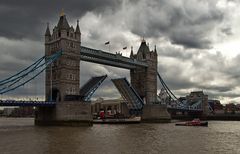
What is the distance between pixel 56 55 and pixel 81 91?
10.3 meters

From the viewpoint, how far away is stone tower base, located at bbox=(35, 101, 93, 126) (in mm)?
60438

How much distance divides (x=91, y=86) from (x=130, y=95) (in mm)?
16558

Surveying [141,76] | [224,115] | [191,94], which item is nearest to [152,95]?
[141,76]

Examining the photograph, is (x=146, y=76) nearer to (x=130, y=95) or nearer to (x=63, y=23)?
(x=130, y=95)

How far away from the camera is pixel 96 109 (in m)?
158

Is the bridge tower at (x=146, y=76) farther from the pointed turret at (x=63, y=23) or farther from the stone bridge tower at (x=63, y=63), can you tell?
the pointed turret at (x=63, y=23)

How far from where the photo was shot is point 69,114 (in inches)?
2382

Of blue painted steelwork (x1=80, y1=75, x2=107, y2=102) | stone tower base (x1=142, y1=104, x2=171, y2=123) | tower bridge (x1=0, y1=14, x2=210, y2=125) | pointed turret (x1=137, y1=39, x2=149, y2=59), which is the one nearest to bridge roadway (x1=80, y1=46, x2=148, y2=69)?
Result: tower bridge (x1=0, y1=14, x2=210, y2=125)

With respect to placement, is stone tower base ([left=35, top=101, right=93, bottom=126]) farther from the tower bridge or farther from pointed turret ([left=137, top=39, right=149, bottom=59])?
pointed turret ([left=137, top=39, right=149, bottom=59])

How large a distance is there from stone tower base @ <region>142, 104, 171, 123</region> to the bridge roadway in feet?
37.0

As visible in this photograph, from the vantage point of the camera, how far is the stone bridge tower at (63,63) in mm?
65750

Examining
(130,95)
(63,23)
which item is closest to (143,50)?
(130,95)

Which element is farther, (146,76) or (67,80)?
(146,76)

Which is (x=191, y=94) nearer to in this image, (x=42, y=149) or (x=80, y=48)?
(x=80, y=48)
